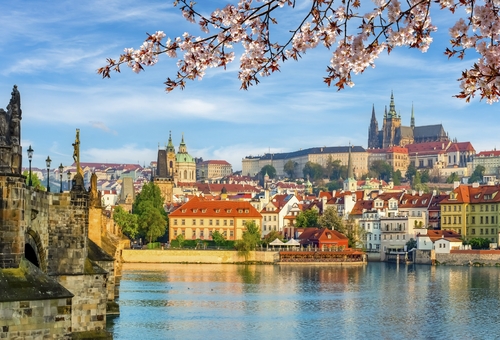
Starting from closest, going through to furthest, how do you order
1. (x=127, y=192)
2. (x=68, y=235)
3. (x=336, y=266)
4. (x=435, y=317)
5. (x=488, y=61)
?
(x=488, y=61)
(x=68, y=235)
(x=435, y=317)
(x=336, y=266)
(x=127, y=192)

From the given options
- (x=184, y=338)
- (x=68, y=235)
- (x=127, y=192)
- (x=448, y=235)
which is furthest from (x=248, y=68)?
(x=127, y=192)

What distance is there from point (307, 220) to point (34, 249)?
3784 inches

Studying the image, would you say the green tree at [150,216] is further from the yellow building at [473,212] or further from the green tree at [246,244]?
the yellow building at [473,212]

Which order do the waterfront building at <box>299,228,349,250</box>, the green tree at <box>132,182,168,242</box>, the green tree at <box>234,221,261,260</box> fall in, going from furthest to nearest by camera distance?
the green tree at <box>132,182,168,242</box> < the waterfront building at <box>299,228,349,250</box> < the green tree at <box>234,221,261,260</box>

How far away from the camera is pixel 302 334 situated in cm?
3894

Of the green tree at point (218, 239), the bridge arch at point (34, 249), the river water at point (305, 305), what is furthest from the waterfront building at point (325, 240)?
the bridge arch at point (34, 249)

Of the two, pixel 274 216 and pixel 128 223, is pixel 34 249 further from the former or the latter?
pixel 274 216

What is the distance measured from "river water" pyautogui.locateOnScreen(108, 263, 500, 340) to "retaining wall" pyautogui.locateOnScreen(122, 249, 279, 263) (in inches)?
484

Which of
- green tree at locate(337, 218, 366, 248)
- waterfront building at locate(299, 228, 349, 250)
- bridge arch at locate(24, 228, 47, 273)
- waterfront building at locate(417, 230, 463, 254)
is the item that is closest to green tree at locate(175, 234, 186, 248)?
waterfront building at locate(299, 228, 349, 250)

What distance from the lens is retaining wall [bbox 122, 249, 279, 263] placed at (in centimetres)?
9638

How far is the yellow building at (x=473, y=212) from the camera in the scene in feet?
366

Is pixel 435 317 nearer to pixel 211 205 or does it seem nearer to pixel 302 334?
pixel 302 334

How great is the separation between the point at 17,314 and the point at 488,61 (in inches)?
416

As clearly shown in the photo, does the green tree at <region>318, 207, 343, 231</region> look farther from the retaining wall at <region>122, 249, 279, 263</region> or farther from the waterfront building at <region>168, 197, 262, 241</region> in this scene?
the retaining wall at <region>122, 249, 279, 263</region>
